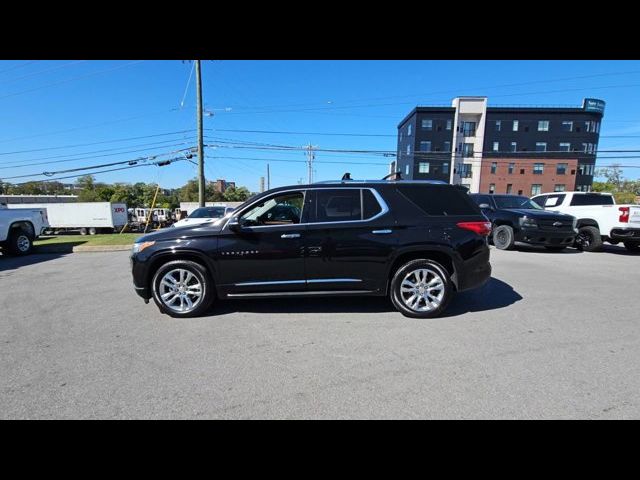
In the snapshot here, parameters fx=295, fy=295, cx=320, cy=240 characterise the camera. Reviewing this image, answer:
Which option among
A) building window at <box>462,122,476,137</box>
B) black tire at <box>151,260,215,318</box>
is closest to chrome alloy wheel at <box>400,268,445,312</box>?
black tire at <box>151,260,215,318</box>

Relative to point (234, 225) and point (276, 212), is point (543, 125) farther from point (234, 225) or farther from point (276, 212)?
point (234, 225)

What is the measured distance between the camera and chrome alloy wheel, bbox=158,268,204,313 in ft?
13.6

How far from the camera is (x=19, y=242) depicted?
380 inches

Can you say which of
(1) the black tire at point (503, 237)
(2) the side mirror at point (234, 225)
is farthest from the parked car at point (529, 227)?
(2) the side mirror at point (234, 225)

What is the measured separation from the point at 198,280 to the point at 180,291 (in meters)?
0.30

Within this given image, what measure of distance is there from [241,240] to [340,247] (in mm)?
1363

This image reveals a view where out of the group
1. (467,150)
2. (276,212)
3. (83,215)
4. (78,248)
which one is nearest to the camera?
(276,212)

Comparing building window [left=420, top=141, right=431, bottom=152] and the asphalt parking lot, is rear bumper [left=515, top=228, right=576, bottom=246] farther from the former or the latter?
building window [left=420, top=141, right=431, bottom=152]

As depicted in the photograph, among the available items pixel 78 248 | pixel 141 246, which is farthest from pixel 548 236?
pixel 78 248

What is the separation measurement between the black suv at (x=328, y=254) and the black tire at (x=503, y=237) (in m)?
6.51

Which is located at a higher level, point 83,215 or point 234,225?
point 234,225

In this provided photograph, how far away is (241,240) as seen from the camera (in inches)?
160

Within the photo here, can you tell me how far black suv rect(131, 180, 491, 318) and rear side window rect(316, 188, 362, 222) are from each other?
0.01 meters
